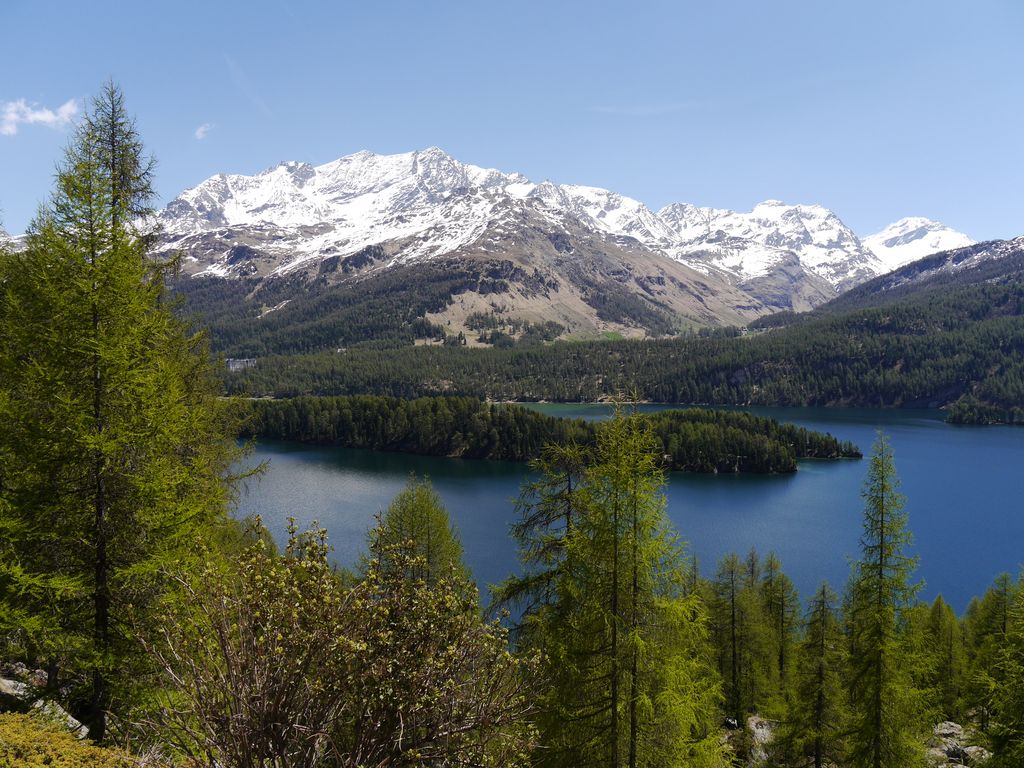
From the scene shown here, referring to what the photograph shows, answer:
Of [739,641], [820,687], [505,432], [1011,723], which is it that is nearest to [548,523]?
[1011,723]

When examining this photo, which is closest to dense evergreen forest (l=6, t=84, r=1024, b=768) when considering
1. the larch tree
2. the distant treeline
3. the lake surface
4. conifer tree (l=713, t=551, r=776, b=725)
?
the larch tree

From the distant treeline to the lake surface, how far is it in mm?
6246

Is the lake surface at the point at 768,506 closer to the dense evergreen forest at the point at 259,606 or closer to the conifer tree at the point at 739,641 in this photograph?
the conifer tree at the point at 739,641

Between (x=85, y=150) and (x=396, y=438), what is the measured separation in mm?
145214

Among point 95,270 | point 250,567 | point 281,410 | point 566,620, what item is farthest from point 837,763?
point 281,410

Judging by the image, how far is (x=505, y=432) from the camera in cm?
14938

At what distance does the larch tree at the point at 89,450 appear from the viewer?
12.7m

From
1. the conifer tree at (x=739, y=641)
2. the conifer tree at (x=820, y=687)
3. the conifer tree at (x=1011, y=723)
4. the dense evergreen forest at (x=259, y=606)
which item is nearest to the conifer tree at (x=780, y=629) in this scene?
the conifer tree at (x=739, y=641)

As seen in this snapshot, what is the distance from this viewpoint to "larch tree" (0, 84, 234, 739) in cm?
1269

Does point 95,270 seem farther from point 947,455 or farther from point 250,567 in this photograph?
point 947,455

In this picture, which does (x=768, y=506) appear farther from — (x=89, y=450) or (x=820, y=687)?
(x=89, y=450)

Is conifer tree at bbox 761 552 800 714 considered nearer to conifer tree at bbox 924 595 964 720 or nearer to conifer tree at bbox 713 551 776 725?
conifer tree at bbox 713 551 776 725

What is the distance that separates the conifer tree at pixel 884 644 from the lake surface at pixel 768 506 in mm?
31940

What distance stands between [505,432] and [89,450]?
13696 cm
